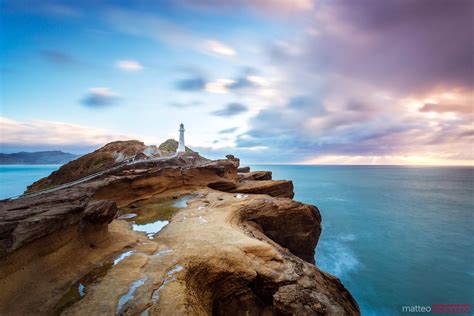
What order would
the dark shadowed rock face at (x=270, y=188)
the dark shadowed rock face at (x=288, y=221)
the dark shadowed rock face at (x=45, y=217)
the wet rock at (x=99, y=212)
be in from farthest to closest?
the dark shadowed rock face at (x=270, y=188) → the dark shadowed rock face at (x=288, y=221) → the wet rock at (x=99, y=212) → the dark shadowed rock face at (x=45, y=217)

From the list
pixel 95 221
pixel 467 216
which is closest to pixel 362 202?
pixel 467 216

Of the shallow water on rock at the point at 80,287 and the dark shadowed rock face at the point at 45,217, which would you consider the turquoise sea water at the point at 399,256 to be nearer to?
the shallow water on rock at the point at 80,287

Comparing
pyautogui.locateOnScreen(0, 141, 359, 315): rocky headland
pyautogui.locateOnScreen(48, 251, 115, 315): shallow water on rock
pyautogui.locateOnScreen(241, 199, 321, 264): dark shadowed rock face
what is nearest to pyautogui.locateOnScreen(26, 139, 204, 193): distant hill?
pyautogui.locateOnScreen(0, 141, 359, 315): rocky headland

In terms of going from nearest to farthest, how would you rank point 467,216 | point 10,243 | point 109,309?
point 109,309, point 10,243, point 467,216

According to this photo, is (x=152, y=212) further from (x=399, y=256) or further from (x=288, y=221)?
(x=399, y=256)

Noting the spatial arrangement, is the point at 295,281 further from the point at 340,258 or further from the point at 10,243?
the point at 340,258

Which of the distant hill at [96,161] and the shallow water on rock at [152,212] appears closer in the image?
the shallow water on rock at [152,212]

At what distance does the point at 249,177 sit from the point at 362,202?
228 feet

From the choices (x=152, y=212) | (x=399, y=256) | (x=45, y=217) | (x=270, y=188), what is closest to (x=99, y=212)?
(x=45, y=217)

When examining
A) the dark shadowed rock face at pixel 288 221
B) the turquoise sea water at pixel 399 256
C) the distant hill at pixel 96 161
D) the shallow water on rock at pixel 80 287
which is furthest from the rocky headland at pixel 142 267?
the turquoise sea water at pixel 399 256

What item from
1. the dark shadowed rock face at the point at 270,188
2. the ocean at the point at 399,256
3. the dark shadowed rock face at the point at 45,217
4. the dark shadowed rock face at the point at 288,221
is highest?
the dark shadowed rock face at the point at 45,217

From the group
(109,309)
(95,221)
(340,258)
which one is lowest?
(340,258)

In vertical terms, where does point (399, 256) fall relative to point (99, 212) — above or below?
below

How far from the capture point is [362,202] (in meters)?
88.1
